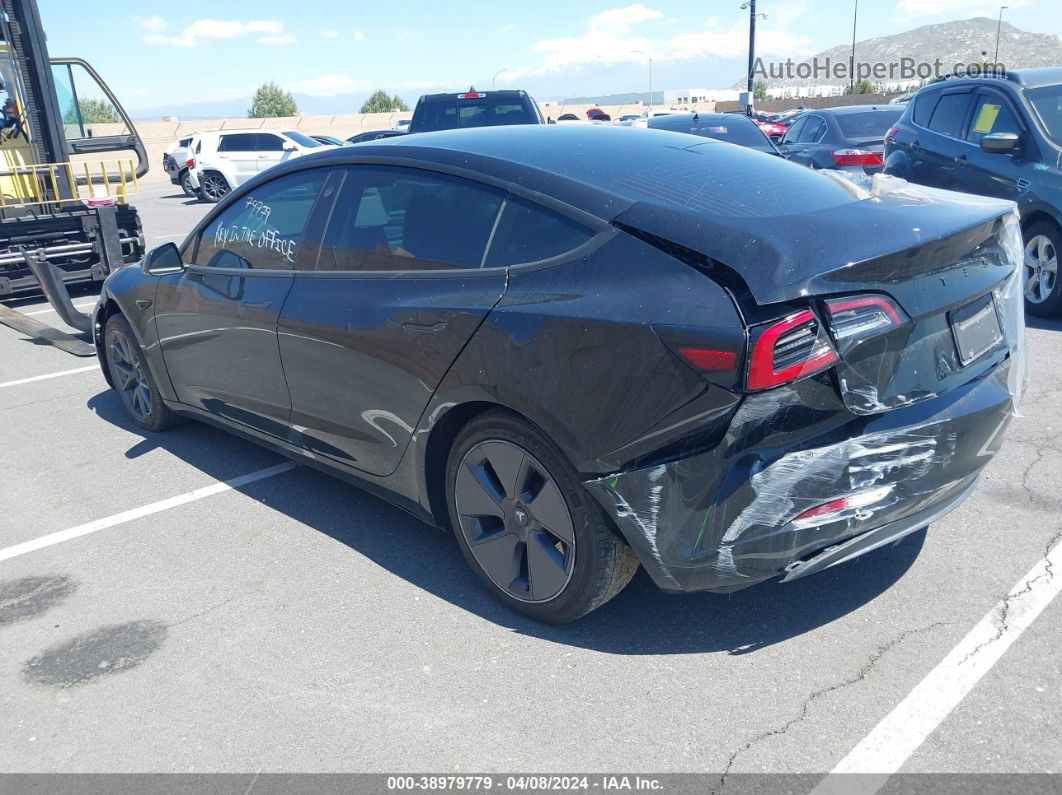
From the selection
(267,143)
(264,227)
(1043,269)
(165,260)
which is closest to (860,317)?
(264,227)

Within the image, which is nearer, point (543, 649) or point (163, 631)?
point (543, 649)

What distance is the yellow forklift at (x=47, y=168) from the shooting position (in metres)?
9.92

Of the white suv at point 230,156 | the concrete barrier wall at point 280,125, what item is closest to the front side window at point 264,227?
the white suv at point 230,156

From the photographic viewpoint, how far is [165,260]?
507cm

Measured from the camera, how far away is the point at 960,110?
8.78 m

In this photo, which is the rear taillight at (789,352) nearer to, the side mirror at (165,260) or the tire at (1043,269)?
the side mirror at (165,260)

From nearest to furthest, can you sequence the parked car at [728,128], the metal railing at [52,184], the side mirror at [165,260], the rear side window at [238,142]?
1. the side mirror at [165,260]
2. the metal railing at [52,184]
3. the parked car at [728,128]
4. the rear side window at [238,142]

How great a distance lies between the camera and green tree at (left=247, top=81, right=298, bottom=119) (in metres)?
83.2

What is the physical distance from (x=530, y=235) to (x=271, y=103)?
88.3 metres

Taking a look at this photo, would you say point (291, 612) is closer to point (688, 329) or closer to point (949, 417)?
point (688, 329)

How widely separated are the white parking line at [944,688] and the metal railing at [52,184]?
9868mm

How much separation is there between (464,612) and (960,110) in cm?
752

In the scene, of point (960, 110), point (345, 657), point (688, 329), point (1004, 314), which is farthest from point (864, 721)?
point (960, 110)

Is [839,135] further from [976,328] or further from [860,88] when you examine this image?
[860,88]
